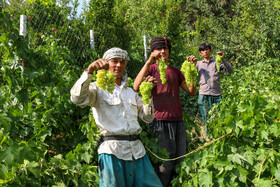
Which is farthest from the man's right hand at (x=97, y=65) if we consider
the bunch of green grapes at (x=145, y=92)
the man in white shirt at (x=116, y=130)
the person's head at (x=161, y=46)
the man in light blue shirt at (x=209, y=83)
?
the man in light blue shirt at (x=209, y=83)

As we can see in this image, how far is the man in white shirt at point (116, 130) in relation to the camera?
6.55ft

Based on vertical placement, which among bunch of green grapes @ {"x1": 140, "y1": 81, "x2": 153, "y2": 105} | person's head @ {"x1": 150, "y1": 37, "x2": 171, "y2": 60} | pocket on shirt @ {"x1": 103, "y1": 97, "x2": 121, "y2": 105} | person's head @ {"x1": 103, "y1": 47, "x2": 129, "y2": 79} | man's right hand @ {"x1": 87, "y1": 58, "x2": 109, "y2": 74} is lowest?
pocket on shirt @ {"x1": 103, "y1": 97, "x2": 121, "y2": 105}

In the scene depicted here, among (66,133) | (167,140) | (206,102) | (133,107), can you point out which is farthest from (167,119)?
(206,102)

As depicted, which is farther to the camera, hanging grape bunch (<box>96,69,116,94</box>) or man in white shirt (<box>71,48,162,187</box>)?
Result: man in white shirt (<box>71,48,162,187</box>)

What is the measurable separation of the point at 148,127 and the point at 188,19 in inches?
669

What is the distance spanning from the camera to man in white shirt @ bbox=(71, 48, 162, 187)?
1996 millimetres

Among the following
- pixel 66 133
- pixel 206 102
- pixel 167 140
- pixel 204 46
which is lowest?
pixel 167 140

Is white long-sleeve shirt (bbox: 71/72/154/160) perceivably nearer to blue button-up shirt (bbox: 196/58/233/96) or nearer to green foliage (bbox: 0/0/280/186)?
green foliage (bbox: 0/0/280/186)

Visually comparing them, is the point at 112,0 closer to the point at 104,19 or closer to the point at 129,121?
the point at 104,19

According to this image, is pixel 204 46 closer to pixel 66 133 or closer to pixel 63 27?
pixel 63 27

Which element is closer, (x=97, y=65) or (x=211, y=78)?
(x=97, y=65)

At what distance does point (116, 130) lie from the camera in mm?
2061

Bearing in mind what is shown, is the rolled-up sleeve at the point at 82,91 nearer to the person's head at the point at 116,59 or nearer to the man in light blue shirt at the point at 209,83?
the person's head at the point at 116,59

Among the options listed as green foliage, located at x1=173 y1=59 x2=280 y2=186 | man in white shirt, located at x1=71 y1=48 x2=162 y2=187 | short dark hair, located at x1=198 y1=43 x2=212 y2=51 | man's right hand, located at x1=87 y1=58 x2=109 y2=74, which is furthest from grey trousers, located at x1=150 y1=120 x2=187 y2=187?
short dark hair, located at x1=198 y1=43 x2=212 y2=51
